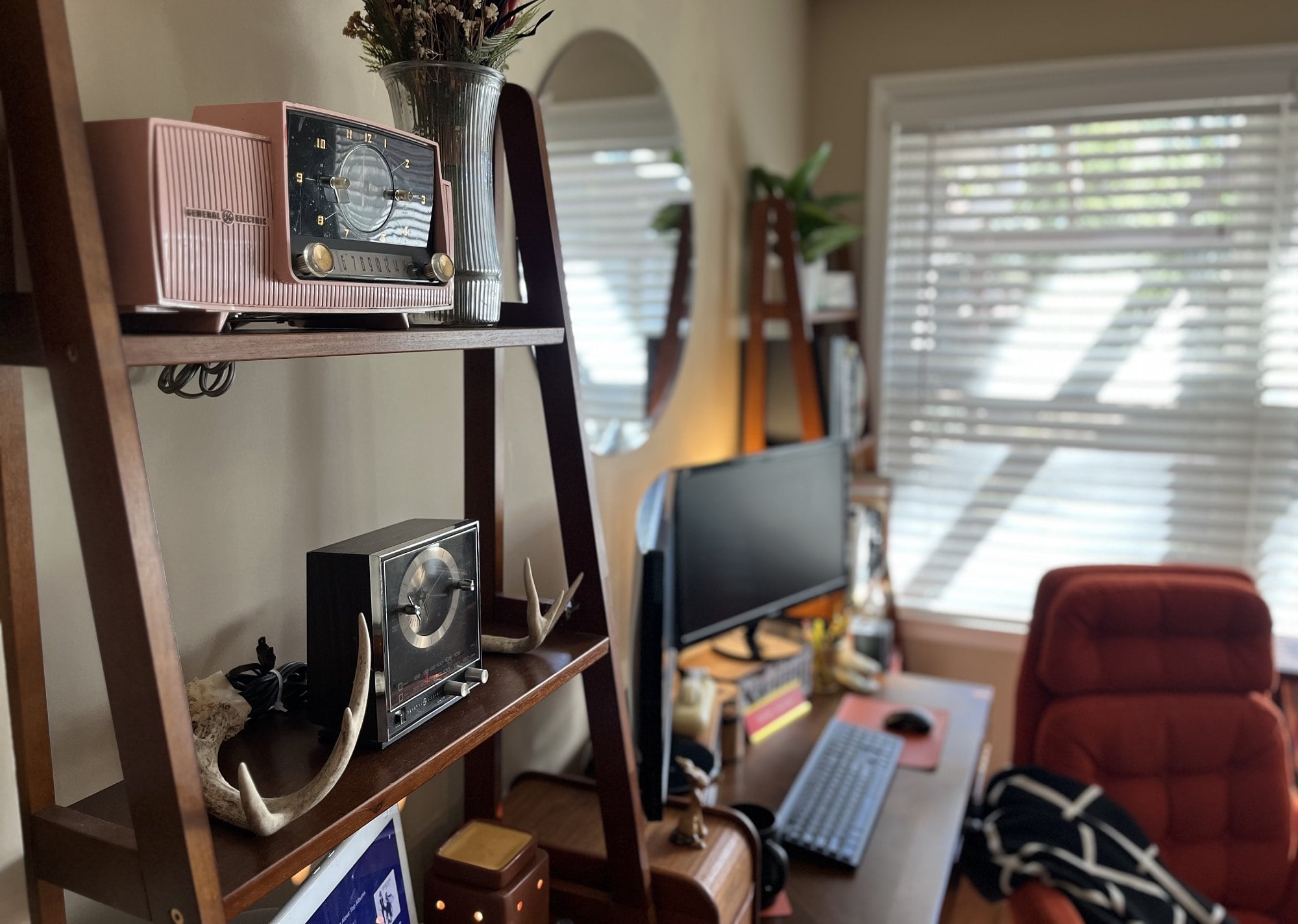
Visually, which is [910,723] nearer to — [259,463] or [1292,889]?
[1292,889]

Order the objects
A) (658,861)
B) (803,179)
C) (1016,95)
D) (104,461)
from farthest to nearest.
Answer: (1016,95), (803,179), (658,861), (104,461)

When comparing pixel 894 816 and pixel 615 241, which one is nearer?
pixel 894 816

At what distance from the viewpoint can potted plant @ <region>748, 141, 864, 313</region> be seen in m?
2.27

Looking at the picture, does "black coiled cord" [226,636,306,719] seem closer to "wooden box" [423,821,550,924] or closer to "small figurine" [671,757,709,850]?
"wooden box" [423,821,550,924]

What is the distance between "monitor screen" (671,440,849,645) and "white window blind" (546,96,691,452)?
0.60 feet

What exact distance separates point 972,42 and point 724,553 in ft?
5.89

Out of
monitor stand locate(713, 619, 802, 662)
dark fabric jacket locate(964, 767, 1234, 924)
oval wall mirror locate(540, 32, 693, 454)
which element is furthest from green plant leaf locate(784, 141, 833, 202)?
dark fabric jacket locate(964, 767, 1234, 924)

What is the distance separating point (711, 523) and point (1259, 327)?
1.76 metres

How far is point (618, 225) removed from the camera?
166cm

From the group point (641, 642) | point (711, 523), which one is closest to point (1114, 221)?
point (711, 523)

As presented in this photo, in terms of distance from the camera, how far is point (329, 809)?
65 cm

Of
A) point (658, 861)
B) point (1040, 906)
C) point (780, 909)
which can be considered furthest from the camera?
point (1040, 906)

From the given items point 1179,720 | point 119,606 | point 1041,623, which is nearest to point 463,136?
point 119,606

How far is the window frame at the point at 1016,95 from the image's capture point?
242cm
